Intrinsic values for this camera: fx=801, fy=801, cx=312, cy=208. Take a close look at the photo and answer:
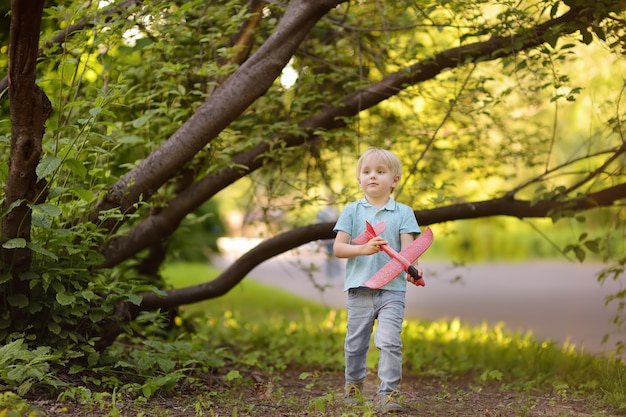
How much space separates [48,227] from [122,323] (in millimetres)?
786

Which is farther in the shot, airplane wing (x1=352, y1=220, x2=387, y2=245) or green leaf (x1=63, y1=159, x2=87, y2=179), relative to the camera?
airplane wing (x1=352, y1=220, x2=387, y2=245)

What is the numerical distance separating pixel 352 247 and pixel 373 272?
193 mm

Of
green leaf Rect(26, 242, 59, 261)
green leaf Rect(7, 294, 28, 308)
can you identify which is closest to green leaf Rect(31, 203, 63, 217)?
green leaf Rect(26, 242, 59, 261)

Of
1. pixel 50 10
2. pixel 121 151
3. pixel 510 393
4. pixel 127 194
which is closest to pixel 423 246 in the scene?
pixel 510 393

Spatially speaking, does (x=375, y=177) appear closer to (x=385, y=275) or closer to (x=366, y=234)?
(x=366, y=234)

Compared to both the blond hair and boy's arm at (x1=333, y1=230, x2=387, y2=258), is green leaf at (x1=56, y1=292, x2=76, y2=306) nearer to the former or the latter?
boy's arm at (x1=333, y1=230, x2=387, y2=258)

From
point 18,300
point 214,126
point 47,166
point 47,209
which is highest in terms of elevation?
point 214,126

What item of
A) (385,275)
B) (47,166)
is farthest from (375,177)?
(47,166)

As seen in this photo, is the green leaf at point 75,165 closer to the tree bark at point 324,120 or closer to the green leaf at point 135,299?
the green leaf at point 135,299

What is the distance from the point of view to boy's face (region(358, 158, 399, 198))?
3.96m

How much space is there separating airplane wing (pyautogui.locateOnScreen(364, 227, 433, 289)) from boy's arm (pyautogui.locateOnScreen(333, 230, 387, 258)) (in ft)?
0.40

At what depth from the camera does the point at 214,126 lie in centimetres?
463

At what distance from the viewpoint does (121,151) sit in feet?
19.4

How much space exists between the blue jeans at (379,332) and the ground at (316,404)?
0.13 metres
